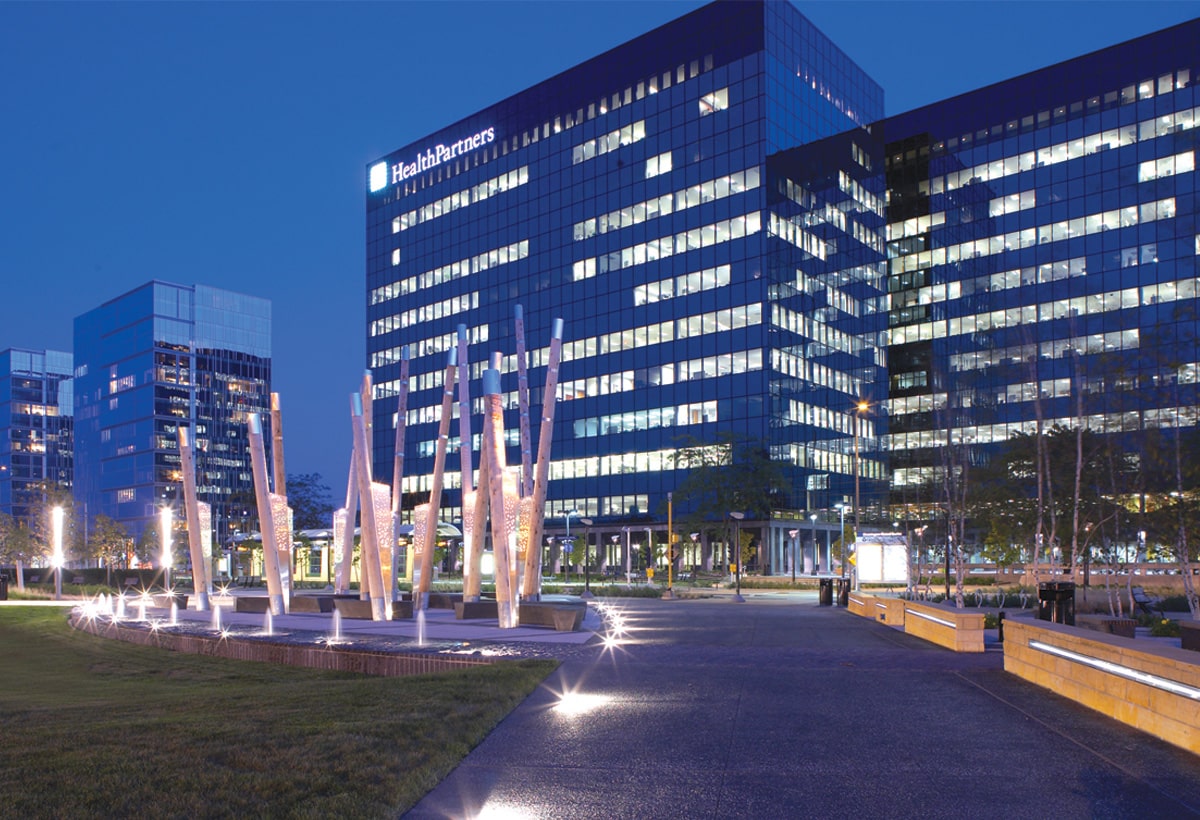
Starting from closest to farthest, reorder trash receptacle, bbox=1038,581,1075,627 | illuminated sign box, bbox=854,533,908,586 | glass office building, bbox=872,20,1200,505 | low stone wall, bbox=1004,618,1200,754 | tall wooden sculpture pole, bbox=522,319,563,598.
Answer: low stone wall, bbox=1004,618,1200,754 → trash receptacle, bbox=1038,581,1075,627 → tall wooden sculpture pole, bbox=522,319,563,598 → illuminated sign box, bbox=854,533,908,586 → glass office building, bbox=872,20,1200,505

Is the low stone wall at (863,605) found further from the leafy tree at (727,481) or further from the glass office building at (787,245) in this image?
the glass office building at (787,245)

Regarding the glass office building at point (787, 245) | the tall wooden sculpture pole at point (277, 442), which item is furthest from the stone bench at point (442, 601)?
the glass office building at point (787, 245)

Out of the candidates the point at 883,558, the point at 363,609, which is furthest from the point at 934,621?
the point at 883,558

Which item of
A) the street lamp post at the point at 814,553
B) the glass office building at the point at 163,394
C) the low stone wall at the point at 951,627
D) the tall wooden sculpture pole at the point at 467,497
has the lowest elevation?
the street lamp post at the point at 814,553

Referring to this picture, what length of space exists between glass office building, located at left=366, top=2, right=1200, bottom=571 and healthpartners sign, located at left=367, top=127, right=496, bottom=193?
78 centimetres

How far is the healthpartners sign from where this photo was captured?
384 feet

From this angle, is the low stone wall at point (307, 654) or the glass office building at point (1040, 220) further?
the glass office building at point (1040, 220)

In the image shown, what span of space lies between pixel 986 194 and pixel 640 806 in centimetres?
10830

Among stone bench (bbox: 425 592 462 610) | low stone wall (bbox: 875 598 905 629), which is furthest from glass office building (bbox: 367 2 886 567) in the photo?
low stone wall (bbox: 875 598 905 629)

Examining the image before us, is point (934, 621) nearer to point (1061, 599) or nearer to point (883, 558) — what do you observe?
point (1061, 599)

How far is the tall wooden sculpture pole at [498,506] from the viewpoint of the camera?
26234mm

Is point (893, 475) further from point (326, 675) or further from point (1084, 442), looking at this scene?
point (326, 675)

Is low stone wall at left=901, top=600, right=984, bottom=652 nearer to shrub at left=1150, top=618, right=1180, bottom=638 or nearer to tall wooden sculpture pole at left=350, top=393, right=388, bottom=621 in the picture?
shrub at left=1150, top=618, right=1180, bottom=638

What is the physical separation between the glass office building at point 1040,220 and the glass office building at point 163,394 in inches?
4420
